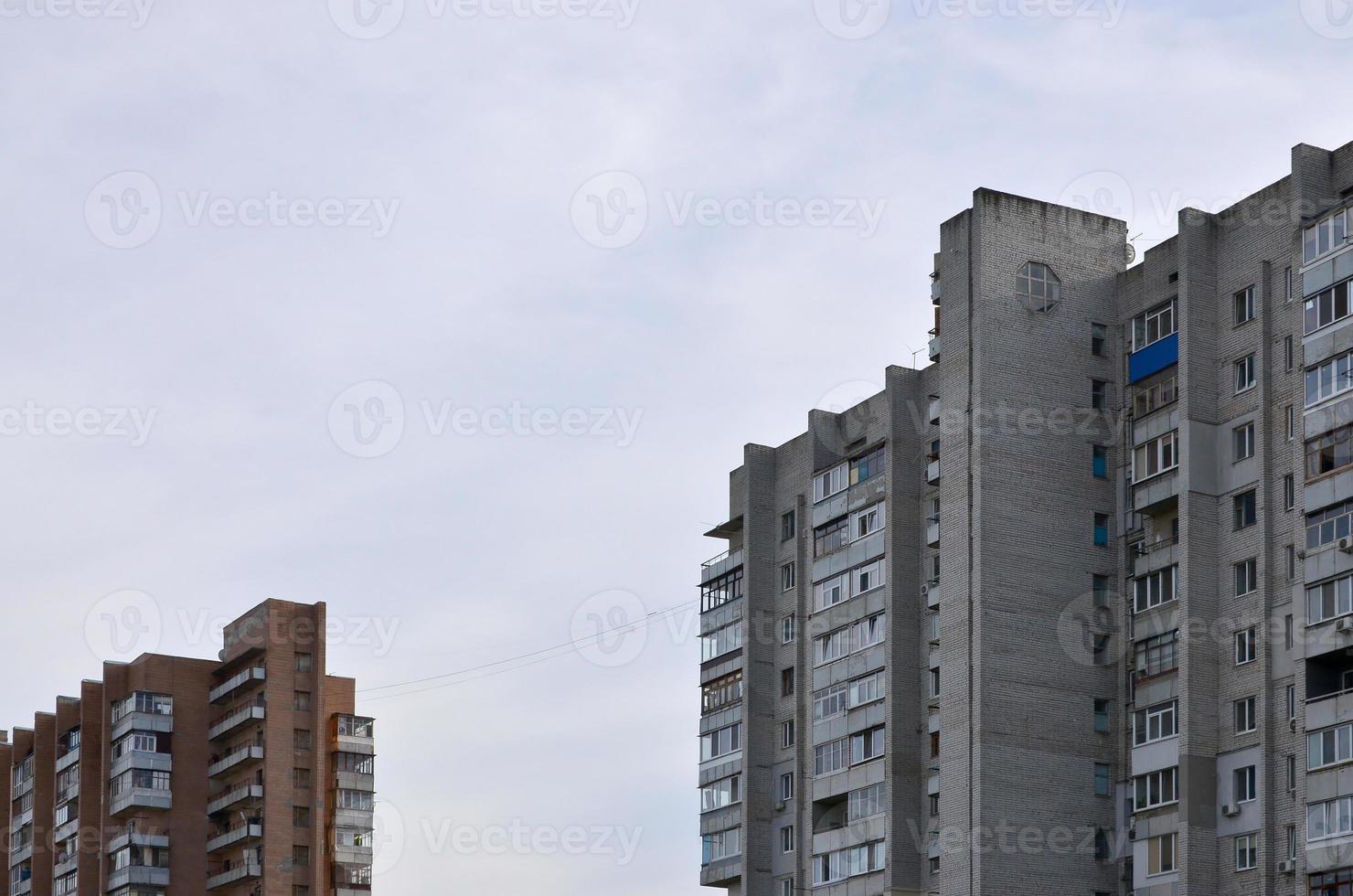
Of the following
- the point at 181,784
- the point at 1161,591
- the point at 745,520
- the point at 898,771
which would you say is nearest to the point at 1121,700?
the point at 1161,591

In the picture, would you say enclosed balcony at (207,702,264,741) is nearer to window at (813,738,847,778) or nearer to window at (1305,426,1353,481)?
window at (813,738,847,778)

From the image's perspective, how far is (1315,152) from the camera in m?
65.4

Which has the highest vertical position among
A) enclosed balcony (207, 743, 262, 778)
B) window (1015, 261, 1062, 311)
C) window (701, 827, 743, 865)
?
window (1015, 261, 1062, 311)

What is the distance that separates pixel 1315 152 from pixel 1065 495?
1448cm

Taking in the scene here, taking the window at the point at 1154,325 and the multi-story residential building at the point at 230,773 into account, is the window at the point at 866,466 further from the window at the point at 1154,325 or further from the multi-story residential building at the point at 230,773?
the multi-story residential building at the point at 230,773

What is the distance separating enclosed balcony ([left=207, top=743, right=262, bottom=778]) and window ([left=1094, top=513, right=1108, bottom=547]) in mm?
64827

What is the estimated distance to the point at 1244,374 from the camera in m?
67.6

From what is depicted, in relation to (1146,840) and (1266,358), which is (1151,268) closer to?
(1266,358)

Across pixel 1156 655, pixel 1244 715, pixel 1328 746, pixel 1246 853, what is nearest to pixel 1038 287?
pixel 1156 655

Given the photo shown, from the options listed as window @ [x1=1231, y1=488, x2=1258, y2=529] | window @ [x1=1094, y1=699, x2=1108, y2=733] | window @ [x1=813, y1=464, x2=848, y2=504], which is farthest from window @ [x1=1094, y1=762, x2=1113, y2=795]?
window @ [x1=813, y1=464, x2=848, y2=504]

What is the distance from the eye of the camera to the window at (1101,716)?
71.8m

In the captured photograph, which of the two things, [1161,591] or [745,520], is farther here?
[745,520]

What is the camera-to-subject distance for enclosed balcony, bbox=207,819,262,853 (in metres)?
122

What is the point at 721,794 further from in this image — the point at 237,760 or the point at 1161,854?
the point at 237,760
